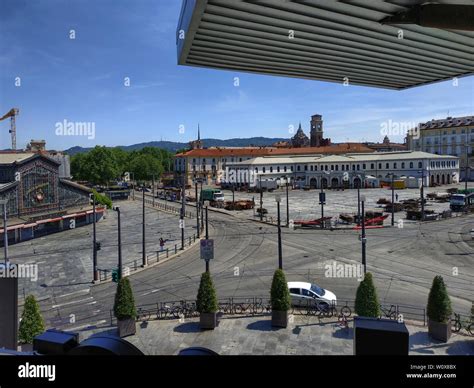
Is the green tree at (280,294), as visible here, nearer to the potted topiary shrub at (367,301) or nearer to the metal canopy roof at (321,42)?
the potted topiary shrub at (367,301)

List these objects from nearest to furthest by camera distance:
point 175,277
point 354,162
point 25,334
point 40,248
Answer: point 25,334, point 175,277, point 40,248, point 354,162

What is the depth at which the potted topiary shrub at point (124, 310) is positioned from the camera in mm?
13938

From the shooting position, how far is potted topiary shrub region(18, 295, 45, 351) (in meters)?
12.3

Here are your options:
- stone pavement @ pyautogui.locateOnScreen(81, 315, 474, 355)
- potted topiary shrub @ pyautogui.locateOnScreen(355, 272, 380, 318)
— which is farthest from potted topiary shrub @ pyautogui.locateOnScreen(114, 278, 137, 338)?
potted topiary shrub @ pyautogui.locateOnScreen(355, 272, 380, 318)

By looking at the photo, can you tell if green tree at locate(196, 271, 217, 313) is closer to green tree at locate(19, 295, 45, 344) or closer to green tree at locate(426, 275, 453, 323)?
green tree at locate(19, 295, 45, 344)

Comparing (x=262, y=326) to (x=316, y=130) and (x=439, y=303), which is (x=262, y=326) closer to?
(x=439, y=303)

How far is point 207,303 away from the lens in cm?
1435

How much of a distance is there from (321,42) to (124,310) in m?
11.8

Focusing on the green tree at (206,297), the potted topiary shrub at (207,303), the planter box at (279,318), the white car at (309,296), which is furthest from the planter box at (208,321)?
the white car at (309,296)

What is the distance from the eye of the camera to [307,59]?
1450 centimetres

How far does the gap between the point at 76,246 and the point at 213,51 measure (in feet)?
86.5

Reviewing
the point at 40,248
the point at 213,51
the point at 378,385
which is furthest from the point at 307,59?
the point at 40,248

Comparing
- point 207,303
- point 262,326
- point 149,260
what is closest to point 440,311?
point 262,326

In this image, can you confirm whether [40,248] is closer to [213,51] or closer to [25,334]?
[25,334]
